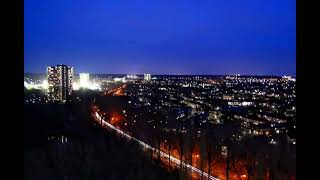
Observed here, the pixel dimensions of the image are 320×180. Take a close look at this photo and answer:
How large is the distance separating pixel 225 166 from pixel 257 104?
7.31 ft

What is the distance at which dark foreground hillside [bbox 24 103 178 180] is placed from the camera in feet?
18.6

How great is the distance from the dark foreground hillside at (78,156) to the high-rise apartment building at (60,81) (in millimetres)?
6093

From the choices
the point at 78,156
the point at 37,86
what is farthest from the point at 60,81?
the point at 78,156

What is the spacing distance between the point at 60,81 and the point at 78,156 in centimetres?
1069

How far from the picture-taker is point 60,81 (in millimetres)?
17141

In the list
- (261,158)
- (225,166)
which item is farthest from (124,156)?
(261,158)

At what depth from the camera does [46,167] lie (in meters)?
5.79

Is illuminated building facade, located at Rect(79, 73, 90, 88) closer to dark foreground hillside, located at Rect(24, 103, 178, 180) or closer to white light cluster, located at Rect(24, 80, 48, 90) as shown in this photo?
white light cluster, located at Rect(24, 80, 48, 90)

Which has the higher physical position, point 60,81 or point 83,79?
point 83,79

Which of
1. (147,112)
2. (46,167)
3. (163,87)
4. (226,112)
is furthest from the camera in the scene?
(163,87)

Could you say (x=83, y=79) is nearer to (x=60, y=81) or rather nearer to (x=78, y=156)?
(x=60, y=81)
